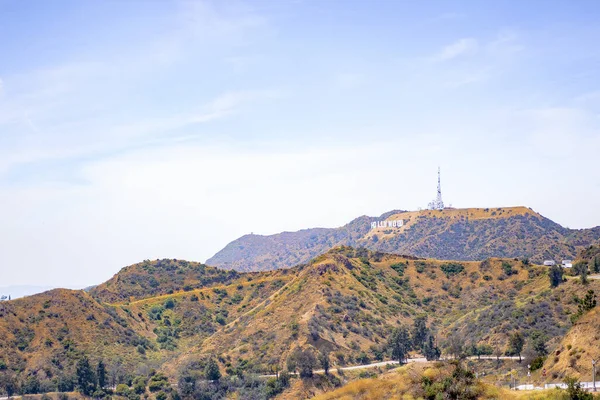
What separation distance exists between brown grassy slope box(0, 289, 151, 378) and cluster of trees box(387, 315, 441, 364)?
44992mm

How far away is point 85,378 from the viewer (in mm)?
89000

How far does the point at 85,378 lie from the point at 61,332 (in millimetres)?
24416

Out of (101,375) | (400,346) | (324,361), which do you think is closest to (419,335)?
(400,346)

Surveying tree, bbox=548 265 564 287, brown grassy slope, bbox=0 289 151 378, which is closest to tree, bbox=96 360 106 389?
brown grassy slope, bbox=0 289 151 378

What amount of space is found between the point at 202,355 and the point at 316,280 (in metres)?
27.5

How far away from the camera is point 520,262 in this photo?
5167 inches

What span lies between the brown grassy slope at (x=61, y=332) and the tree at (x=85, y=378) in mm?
10573

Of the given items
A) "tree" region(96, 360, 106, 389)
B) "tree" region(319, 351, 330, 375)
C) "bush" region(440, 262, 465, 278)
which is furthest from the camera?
"bush" region(440, 262, 465, 278)

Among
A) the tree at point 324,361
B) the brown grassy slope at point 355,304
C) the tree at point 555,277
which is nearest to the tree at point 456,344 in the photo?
the brown grassy slope at point 355,304

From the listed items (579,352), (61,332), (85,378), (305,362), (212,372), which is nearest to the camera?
(579,352)

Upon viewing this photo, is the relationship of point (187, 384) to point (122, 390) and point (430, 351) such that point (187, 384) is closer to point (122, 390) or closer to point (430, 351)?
point (122, 390)

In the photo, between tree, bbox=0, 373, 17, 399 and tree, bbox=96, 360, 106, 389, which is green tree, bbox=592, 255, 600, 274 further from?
tree, bbox=0, 373, 17, 399

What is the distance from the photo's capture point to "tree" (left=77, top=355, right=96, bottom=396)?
289 feet

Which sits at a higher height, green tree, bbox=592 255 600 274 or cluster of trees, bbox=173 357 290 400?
green tree, bbox=592 255 600 274
